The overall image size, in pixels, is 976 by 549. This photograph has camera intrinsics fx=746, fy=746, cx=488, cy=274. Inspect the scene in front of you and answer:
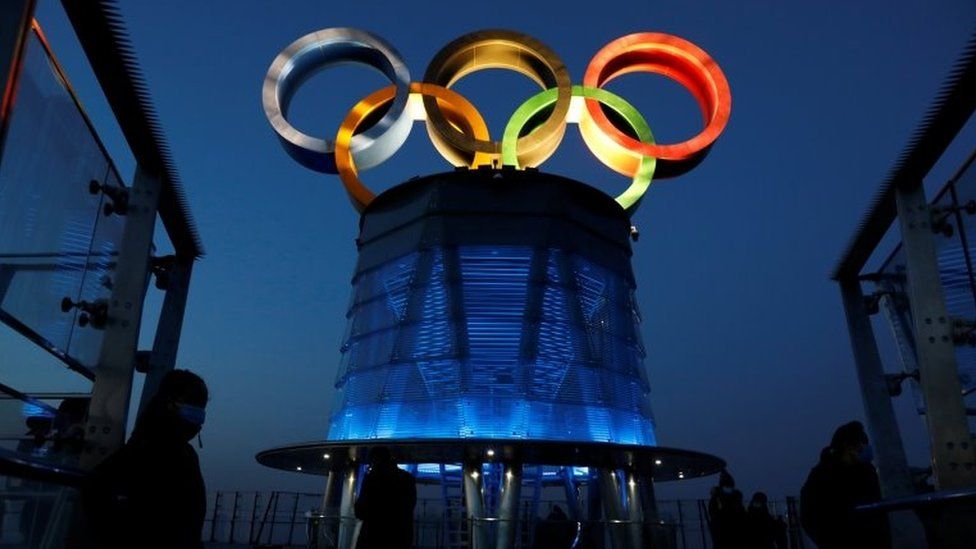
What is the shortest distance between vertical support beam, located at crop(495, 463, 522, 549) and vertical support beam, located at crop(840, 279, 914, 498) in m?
7.09

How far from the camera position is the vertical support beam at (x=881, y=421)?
26.3 feet

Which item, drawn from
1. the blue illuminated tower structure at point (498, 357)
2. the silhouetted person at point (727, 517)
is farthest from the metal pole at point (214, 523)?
the silhouetted person at point (727, 517)

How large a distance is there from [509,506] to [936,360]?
9.61 m

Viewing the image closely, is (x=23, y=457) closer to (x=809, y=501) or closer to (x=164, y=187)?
(x=164, y=187)

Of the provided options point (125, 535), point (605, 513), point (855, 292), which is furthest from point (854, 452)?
point (605, 513)

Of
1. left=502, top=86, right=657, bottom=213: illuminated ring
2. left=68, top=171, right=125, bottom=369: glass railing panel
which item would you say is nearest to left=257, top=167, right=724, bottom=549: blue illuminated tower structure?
left=502, top=86, right=657, bottom=213: illuminated ring

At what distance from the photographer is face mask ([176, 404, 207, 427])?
3.96m

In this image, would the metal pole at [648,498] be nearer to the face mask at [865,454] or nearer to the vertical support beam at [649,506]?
the vertical support beam at [649,506]

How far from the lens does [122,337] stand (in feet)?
17.2

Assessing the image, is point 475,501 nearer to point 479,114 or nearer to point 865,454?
point 865,454

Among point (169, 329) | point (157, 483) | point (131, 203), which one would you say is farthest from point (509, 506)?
point (157, 483)

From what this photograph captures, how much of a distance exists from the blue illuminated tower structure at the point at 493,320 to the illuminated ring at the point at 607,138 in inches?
27.9

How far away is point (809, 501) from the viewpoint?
588 cm

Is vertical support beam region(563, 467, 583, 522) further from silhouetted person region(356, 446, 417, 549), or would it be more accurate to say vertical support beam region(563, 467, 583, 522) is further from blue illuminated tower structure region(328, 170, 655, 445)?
silhouetted person region(356, 446, 417, 549)
